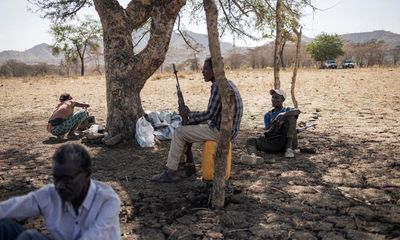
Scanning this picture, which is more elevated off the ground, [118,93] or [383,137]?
[118,93]

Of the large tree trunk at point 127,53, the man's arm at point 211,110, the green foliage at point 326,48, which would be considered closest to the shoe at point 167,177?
the man's arm at point 211,110

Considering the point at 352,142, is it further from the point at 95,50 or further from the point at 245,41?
the point at 95,50

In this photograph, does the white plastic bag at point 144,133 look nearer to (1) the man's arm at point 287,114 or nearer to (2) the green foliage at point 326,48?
(1) the man's arm at point 287,114

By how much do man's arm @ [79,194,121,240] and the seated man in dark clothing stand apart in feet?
13.2

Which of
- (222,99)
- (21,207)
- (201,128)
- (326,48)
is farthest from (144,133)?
(326,48)

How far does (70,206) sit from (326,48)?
59704mm

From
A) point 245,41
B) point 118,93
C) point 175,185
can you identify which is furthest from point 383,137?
point 118,93

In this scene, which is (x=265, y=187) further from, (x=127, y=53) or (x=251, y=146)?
(x=127, y=53)

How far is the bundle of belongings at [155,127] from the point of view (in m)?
6.66

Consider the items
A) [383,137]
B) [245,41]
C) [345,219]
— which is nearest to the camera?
[345,219]

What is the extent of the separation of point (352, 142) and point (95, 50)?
4459 cm

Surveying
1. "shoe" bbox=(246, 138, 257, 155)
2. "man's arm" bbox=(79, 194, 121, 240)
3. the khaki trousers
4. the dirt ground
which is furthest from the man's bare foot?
"man's arm" bbox=(79, 194, 121, 240)

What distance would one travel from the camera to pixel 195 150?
257 inches

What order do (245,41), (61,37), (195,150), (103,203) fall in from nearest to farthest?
(103,203), (195,150), (245,41), (61,37)
